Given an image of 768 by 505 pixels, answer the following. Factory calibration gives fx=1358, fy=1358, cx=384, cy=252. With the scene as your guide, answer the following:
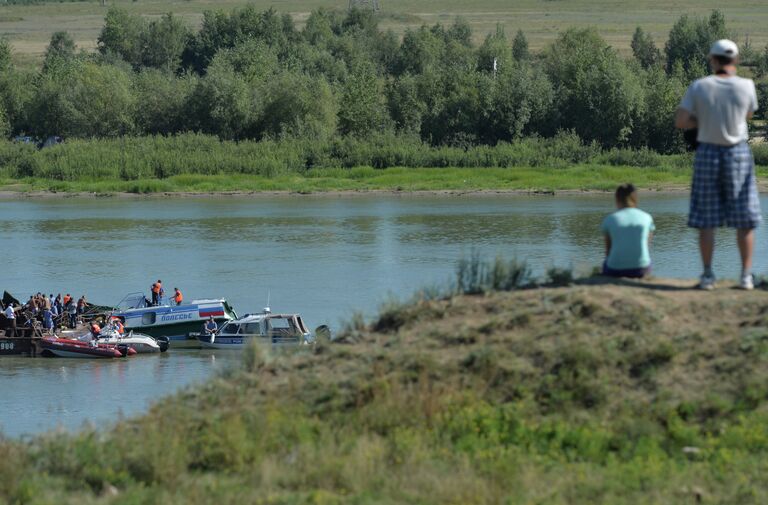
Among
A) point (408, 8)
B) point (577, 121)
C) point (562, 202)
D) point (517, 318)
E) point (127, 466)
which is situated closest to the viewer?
point (127, 466)

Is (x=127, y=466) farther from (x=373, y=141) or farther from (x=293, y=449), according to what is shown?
(x=373, y=141)

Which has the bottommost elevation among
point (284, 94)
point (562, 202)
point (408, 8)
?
point (562, 202)

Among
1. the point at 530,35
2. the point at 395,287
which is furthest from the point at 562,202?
the point at 530,35

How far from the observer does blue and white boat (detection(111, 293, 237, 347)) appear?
36.6 m

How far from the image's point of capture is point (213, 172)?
8662 centimetres

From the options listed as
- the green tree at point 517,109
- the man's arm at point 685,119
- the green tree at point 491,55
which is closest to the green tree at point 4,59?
the green tree at point 491,55

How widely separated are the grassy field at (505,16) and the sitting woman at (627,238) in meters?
131

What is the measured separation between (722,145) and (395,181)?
70897 mm

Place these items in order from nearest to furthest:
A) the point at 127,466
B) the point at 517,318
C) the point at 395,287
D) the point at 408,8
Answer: the point at 127,466 < the point at 517,318 < the point at 395,287 < the point at 408,8

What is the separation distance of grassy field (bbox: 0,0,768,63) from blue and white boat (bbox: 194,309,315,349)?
110 m

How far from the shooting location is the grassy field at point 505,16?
155125mm

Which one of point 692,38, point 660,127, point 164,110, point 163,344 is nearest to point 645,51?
point 692,38

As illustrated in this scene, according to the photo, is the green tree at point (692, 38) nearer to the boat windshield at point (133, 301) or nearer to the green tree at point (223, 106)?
the green tree at point (223, 106)

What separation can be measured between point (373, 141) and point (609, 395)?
78059 millimetres
